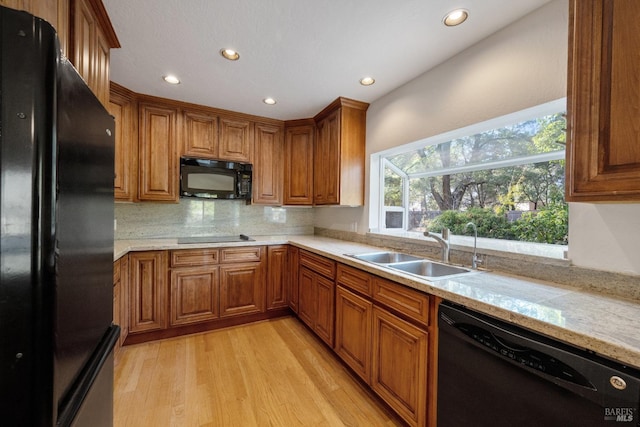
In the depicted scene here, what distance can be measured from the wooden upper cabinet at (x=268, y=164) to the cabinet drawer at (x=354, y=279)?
1585mm

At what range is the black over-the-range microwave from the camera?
281 cm

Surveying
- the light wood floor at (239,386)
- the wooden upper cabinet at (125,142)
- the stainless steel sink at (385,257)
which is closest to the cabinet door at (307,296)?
the light wood floor at (239,386)

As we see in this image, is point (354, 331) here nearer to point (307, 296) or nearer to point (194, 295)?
point (307, 296)

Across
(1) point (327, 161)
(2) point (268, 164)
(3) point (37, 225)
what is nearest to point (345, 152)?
(1) point (327, 161)

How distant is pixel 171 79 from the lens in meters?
2.29

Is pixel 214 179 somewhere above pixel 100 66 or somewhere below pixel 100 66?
below

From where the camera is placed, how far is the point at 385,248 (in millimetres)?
2455

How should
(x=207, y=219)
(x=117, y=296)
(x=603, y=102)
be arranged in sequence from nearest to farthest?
(x=603, y=102) < (x=117, y=296) < (x=207, y=219)

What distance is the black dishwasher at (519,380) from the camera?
752 mm

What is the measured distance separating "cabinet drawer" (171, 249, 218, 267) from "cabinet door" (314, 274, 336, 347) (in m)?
1.10

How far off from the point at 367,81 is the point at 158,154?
7.29ft

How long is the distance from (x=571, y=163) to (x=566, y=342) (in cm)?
66

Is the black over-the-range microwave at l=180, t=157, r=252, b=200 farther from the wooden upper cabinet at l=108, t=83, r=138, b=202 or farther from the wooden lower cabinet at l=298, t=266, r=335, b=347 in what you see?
the wooden lower cabinet at l=298, t=266, r=335, b=347

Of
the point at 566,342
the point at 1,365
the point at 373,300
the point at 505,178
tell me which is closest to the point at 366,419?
the point at 373,300
